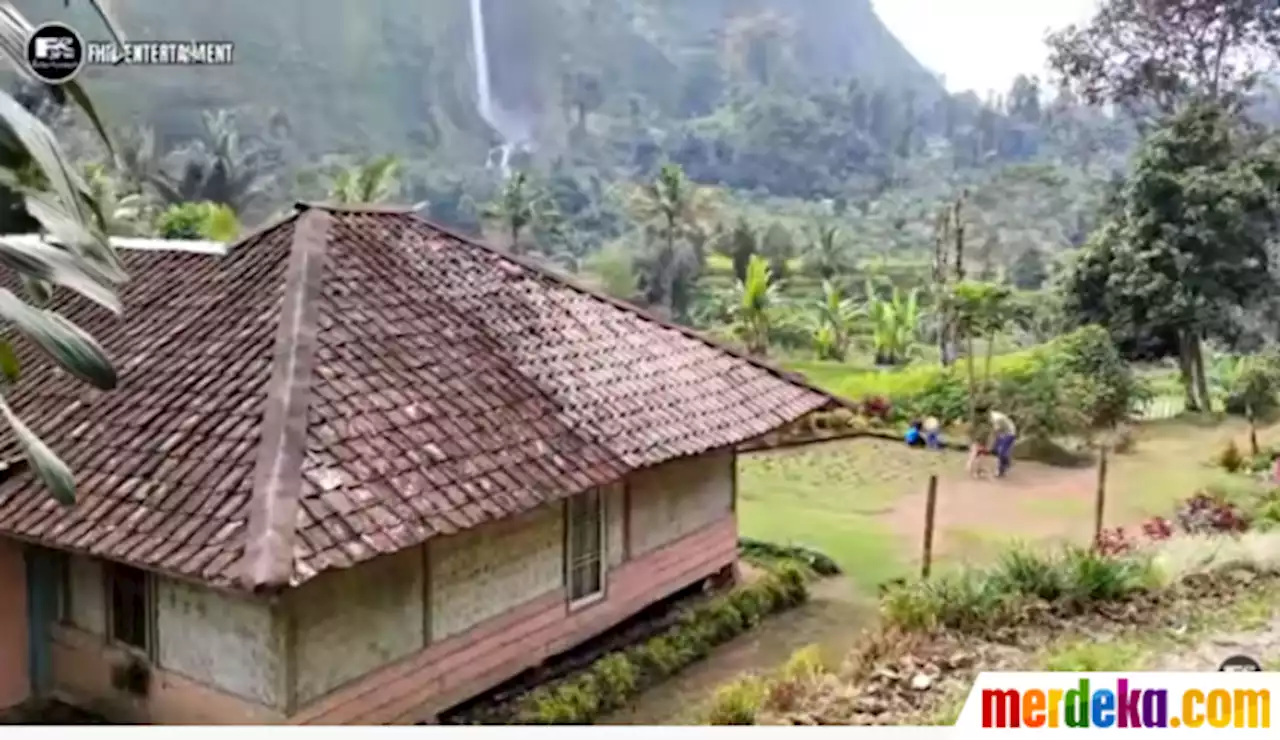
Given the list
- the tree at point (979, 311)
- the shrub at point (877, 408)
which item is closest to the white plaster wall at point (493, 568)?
the shrub at point (877, 408)

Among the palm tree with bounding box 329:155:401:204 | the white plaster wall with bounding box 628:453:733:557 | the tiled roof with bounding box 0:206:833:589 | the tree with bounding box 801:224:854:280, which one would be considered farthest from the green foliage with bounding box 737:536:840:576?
the palm tree with bounding box 329:155:401:204

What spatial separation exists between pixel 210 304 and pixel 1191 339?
218 centimetres

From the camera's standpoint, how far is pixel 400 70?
113 inches

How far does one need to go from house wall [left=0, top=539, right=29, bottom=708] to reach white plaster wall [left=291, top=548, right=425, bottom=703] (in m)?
0.65

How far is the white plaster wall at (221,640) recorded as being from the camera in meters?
2.62

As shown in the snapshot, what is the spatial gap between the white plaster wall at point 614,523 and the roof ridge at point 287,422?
871 mm

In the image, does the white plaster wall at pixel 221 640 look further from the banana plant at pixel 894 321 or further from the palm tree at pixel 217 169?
the banana plant at pixel 894 321

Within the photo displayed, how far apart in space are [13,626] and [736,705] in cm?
151

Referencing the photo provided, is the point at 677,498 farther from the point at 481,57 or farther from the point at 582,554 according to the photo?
the point at 481,57

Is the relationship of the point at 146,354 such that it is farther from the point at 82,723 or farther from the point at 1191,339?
the point at 1191,339

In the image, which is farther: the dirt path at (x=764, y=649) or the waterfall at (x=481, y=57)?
the dirt path at (x=764, y=649)

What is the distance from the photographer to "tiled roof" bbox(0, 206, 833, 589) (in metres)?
2.57

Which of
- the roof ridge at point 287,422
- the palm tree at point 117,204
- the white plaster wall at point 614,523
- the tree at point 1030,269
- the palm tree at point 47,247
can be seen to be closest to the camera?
the palm tree at point 47,247

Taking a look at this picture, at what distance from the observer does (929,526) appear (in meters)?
3.10
